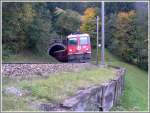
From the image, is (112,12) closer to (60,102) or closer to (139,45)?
(139,45)

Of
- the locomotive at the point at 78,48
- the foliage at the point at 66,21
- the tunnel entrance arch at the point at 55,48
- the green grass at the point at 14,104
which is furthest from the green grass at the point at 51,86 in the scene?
the foliage at the point at 66,21

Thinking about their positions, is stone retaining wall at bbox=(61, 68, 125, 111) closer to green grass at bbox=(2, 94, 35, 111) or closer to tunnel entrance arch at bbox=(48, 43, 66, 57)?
green grass at bbox=(2, 94, 35, 111)

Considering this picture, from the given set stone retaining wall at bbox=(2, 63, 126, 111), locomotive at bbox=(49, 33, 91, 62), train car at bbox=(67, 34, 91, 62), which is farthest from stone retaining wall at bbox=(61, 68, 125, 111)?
train car at bbox=(67, 34, 91, 62)

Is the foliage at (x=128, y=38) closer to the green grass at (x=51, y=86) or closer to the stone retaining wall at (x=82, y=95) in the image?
the stone retaining wall at (x=82, y=95)

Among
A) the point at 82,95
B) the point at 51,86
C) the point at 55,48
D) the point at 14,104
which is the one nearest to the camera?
the point at 14,104

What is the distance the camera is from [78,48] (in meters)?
26.7

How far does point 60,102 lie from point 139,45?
2414 centimetres

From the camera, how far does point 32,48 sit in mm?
29641

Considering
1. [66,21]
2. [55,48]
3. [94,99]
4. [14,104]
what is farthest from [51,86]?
[66,21]

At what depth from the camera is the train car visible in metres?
26.1

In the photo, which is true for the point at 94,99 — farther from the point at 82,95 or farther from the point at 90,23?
the point at 90,23

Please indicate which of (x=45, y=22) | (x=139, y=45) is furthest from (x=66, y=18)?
(x=139, y=45)

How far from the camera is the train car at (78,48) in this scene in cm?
2612

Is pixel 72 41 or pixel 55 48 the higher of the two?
pixel 72 41
